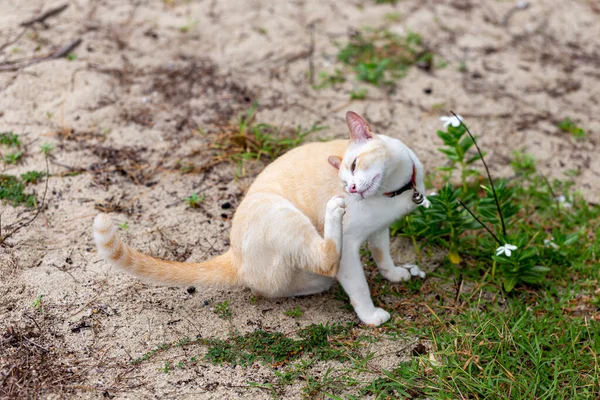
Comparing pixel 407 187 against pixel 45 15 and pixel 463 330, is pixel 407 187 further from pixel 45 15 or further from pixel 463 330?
pixel 45 15

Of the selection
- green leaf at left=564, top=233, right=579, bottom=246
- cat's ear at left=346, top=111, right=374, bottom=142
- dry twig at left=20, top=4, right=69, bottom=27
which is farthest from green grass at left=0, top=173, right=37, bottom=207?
green leaf at left=564, top=233, right=579, bottom=246

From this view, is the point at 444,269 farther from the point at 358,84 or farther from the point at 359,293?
the point at 358,84

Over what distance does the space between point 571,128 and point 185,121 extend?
294 centimetres

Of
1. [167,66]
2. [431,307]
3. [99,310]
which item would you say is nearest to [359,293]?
[431,307]

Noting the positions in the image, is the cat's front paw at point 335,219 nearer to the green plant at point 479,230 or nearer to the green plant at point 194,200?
the green plant at point 479,230

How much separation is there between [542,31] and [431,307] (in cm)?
360

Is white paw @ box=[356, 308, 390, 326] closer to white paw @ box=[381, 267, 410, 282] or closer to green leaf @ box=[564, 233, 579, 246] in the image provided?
white paw @ box=[381, 267, 410, 282]

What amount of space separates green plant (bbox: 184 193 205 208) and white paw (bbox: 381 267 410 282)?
4.05ft

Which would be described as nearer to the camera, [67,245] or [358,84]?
[67,245]

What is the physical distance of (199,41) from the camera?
495 cm

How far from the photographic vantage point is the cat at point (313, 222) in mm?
2541

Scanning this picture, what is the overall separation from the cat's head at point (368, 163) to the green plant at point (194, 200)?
3.99 feet

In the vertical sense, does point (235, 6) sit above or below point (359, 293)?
above

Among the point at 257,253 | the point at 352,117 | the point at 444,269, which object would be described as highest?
the point at 352,117
